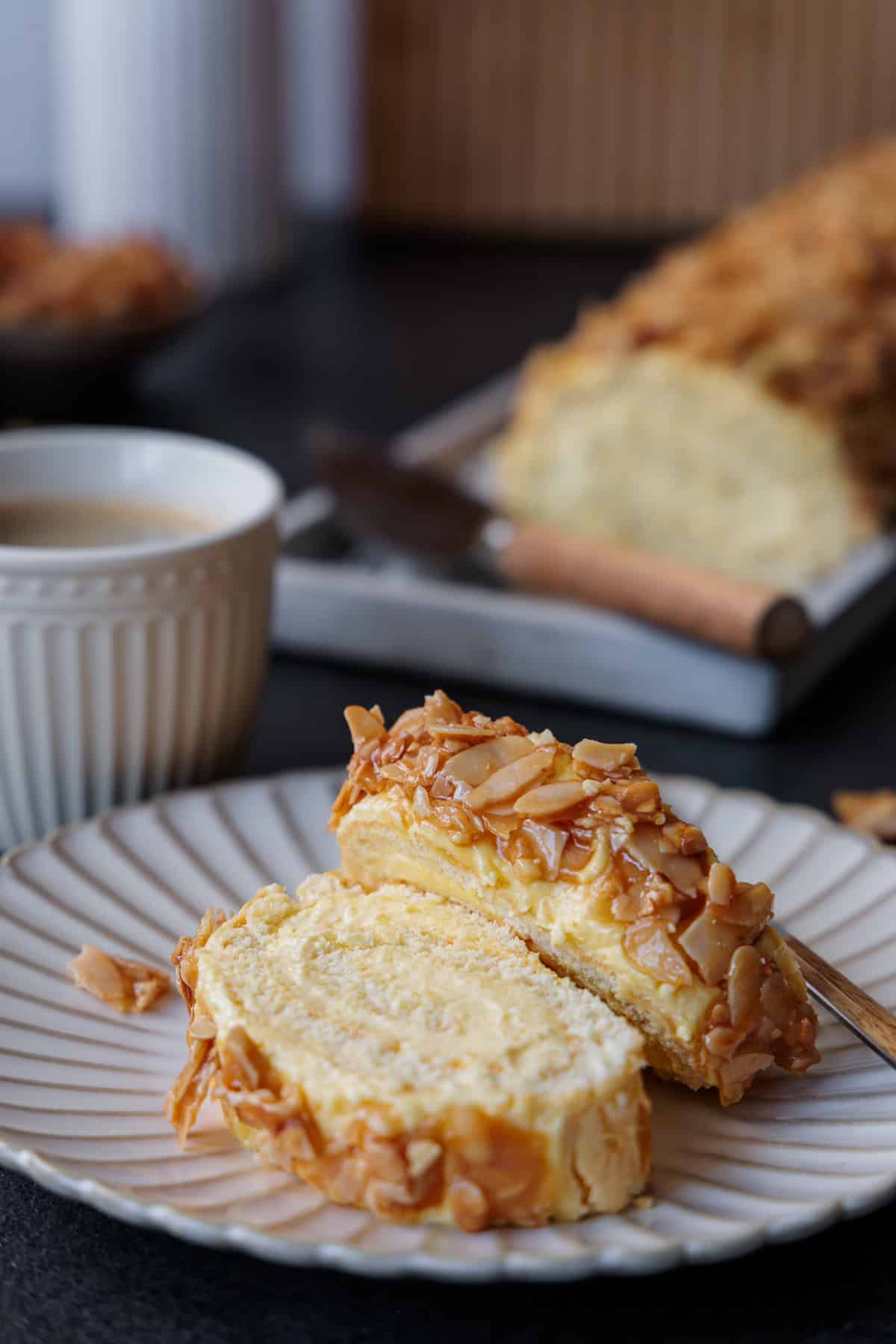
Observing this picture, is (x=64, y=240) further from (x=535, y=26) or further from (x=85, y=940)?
(x=85, y=940)

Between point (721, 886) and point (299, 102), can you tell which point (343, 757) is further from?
point (299, 102)

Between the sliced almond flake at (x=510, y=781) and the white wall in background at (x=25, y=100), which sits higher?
the sliced almond flake at (x=510, y=781)

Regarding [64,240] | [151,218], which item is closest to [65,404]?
[64,240]

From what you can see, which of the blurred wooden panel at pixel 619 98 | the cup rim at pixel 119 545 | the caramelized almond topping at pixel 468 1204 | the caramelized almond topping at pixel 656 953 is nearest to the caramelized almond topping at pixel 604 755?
the caramelized almond topping at pixel 656 953

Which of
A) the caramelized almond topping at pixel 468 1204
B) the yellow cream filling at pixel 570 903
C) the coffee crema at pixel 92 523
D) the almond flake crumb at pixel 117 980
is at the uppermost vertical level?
the yellow cream filling at pixel 570 903

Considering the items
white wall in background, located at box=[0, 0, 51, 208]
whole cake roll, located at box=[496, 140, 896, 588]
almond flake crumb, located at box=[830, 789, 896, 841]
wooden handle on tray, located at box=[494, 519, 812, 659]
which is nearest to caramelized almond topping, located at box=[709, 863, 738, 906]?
almond flake crumb, located at box=[830, 789, 896, 841]

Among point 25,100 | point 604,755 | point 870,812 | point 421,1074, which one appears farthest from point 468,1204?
point 25,100

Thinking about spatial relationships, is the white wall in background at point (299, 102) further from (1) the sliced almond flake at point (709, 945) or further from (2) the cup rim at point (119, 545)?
(1) the sliced almond flake at point (709, 945)

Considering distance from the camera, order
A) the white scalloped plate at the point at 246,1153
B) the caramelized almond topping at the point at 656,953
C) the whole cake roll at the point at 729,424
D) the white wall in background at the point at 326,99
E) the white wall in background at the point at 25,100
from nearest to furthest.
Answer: the white scalloped plate at the point at 246,1153 < the caramelized almond topping at the point at 656,953 < the whole cake roll at the point at 729,424 < the white wall in background at the point at 25,100 < the white wall in background at the point at 326,99
